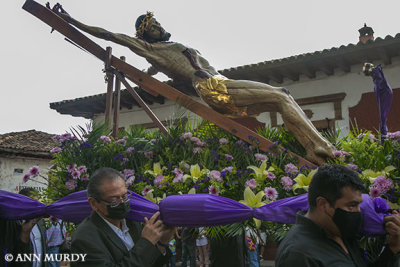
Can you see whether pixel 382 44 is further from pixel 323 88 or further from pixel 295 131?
pixel 295 131

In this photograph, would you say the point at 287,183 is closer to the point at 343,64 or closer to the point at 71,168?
the point at 71,168

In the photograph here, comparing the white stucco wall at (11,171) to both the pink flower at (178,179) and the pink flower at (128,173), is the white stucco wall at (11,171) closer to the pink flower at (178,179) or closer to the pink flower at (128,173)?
the pink flower at (128,173)

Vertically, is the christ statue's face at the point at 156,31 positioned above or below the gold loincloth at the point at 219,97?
above

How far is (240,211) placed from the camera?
7.79ft

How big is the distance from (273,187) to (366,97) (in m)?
7.14

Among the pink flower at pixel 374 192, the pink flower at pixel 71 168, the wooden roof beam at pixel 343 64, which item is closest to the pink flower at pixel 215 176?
the pink flower at pixel 374 192

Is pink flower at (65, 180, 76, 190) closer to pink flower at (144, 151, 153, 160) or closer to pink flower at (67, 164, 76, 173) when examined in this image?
pink flower at (67, 164, 76, 173)

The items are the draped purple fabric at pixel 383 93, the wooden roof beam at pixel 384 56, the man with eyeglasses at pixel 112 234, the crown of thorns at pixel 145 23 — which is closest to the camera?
the man with eyeglasses at pixel 112 234

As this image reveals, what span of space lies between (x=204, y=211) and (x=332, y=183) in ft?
3.15

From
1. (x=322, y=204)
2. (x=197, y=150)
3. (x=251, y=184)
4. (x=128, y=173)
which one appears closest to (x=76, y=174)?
(x=128, y=173)

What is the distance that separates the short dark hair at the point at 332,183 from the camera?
1589 millimetres

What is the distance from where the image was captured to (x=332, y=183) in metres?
1.60

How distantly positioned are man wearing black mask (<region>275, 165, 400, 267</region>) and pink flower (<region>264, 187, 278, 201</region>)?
83 cm

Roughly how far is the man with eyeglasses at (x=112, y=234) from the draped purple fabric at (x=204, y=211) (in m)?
0.09
